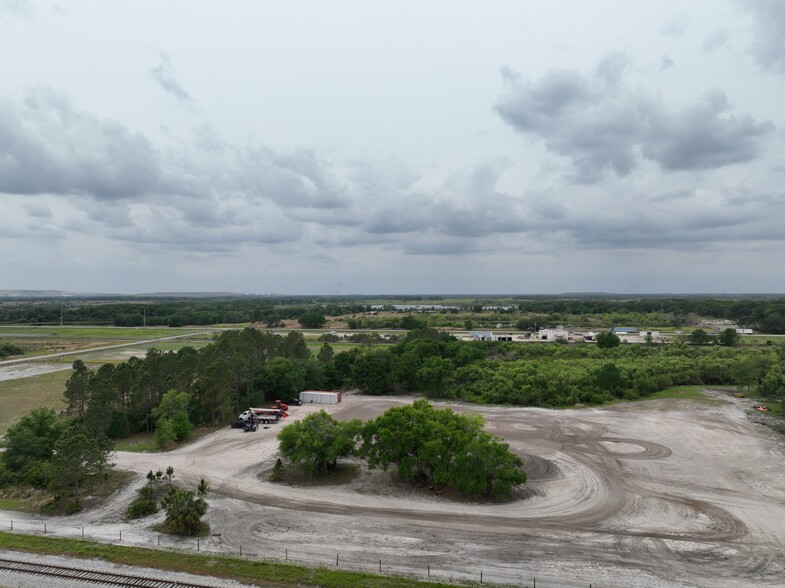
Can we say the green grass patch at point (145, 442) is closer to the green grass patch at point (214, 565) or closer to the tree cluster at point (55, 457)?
the tree cluster at point (55, 457)

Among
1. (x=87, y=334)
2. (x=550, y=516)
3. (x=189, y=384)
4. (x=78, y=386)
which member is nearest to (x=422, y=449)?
(x=550, y=516)

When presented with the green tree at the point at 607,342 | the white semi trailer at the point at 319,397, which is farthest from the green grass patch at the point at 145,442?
the green tree at the point at 607,342

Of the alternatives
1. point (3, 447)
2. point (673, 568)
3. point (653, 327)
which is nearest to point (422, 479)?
point (673, 568)

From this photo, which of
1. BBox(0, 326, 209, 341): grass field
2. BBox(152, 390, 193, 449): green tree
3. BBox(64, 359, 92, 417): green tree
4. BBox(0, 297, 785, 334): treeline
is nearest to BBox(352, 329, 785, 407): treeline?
BBox(152, 390, 193, 449): green tree

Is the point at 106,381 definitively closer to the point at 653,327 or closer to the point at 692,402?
the point at 692,402

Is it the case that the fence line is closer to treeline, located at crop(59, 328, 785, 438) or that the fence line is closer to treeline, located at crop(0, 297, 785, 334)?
treeline, located at crop(59, 328, 785, 438)
